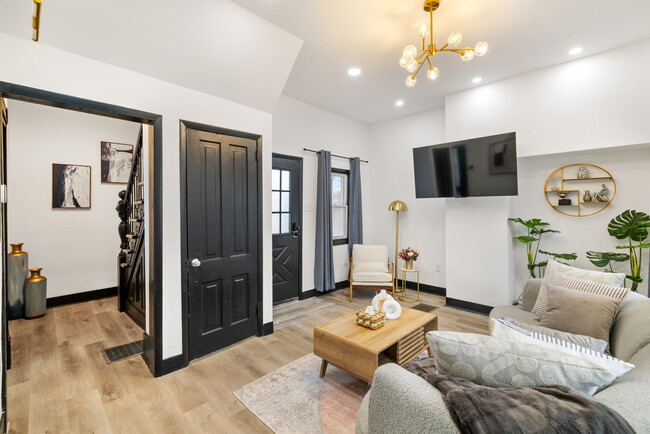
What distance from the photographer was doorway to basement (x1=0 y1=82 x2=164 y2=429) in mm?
2518

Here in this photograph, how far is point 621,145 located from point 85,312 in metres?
6.69

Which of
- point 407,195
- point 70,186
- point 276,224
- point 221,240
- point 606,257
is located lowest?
point 606,257

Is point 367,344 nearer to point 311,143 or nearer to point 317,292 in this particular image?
point 317,292

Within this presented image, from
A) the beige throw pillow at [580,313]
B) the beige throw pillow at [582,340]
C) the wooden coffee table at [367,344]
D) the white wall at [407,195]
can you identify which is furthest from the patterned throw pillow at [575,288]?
the white wall at [407,195]

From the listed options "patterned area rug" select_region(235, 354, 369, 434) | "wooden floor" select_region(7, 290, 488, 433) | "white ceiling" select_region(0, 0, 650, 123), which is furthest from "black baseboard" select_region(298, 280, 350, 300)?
"white ceiling" select_region(0, 0, 650, 123)

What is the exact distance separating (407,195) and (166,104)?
3.90 metres

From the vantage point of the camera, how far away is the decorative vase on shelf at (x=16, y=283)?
3564 millimetres

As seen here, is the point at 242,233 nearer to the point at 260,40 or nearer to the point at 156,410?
the point at 156,410

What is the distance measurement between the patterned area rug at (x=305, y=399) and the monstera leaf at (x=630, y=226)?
308 centimetres

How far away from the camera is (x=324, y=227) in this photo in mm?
4629

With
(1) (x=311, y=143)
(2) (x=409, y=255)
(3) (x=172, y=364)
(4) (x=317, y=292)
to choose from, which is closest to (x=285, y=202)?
(1) (x=311, y=143)

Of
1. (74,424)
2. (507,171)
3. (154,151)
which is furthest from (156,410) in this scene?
(507,171)

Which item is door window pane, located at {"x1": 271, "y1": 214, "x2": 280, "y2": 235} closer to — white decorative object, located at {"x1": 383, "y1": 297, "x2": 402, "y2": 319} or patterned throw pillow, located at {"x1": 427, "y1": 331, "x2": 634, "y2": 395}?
white decorative object, located at {"x1": 383, "y1": 297, "x2": 402, "y2": 319}

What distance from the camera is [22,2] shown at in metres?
1.72
